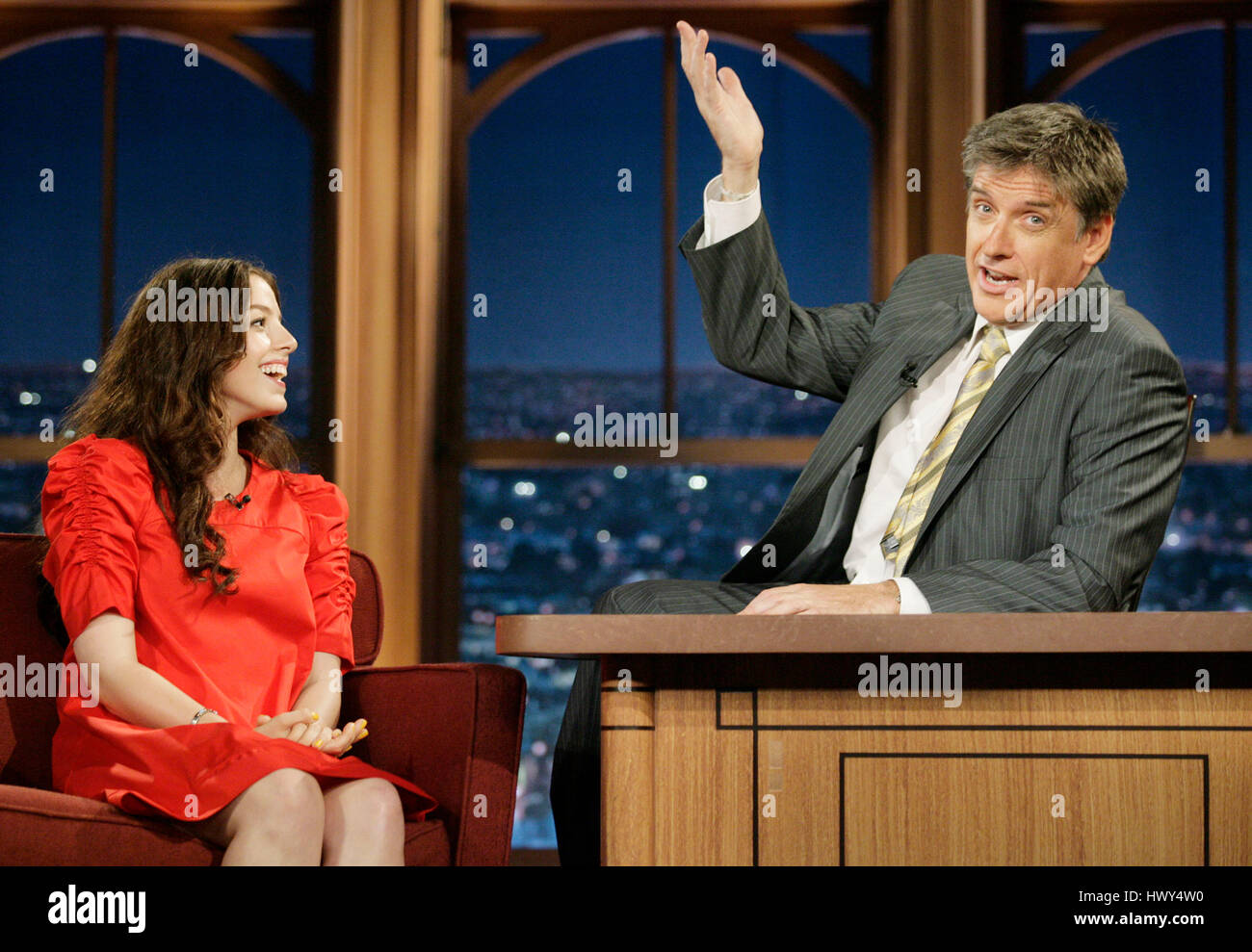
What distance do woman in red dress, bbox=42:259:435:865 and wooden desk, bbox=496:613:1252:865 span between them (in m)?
0.59

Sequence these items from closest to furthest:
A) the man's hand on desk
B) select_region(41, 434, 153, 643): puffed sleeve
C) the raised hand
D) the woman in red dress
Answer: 1. the man's hand on desk
2. the woman in red dress
3. select_region(41, 434, 153, 643): puffed sleeve
4. the raised hand

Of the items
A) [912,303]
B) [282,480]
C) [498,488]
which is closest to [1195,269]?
[912,303]

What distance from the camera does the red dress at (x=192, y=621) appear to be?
2.01 metres

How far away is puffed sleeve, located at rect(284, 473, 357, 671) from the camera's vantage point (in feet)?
7.87

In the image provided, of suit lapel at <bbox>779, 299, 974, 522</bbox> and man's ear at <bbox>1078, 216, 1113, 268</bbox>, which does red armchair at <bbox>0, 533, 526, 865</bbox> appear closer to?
suit lapel at <bbox>779, 299, 974, 522</bbox>

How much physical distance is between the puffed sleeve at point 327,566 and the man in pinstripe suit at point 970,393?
0.43m

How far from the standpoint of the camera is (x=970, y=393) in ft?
8.11

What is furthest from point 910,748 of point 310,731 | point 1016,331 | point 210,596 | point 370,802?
point 210,596

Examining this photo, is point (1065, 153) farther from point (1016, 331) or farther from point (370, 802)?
point (370, 802)

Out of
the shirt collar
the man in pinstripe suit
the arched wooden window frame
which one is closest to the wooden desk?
the man in pinstripe suit

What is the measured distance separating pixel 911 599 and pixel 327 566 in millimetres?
1081

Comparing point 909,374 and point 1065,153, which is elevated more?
point 1065,153

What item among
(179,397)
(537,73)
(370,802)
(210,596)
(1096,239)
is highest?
(537,73)
